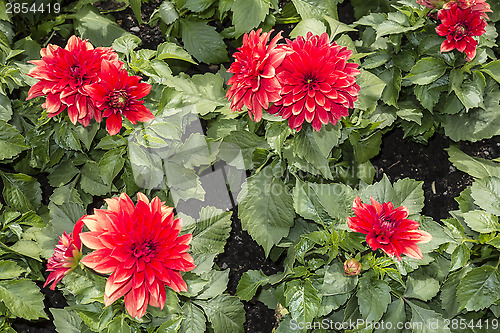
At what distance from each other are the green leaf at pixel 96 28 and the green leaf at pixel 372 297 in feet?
5.12

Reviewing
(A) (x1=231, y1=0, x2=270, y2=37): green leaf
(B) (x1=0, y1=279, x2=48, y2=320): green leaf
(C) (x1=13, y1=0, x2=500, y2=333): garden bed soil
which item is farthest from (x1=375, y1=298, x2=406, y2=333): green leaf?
(A) (x1=231, y1=0, x2=270, y2=37): green leaf

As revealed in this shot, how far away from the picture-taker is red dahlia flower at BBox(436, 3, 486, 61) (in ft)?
5.63

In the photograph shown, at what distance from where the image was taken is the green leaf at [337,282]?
1.45 m

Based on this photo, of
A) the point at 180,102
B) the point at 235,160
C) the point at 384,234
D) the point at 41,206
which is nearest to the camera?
the point at 384,234

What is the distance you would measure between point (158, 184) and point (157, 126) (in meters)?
0.23

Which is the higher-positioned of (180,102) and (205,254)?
(180,102)

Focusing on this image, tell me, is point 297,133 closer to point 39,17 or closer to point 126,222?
point 126,222

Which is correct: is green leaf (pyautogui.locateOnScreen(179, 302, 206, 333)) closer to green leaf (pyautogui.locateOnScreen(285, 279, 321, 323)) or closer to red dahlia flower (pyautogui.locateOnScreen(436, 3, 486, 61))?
green leaf (pyautogui.locateOnScreen(285, 279, 321, 323))

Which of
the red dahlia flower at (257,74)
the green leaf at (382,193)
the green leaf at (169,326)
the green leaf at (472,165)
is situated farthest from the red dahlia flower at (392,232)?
the green leaf at (472,165)

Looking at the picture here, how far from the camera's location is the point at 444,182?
2.18 metres

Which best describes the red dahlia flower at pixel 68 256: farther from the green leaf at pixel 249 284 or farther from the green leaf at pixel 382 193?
the green leaf at pixel 382 193

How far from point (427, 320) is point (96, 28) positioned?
6.11 ft

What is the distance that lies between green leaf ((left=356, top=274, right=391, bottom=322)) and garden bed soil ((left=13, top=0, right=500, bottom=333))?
1.96 feet

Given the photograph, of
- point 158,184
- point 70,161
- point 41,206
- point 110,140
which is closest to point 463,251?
point 158,184
